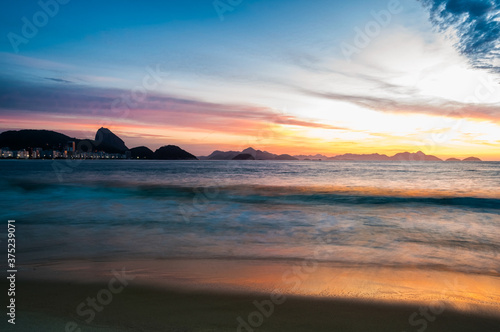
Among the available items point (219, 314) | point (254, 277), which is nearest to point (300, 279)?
point (254, 277)

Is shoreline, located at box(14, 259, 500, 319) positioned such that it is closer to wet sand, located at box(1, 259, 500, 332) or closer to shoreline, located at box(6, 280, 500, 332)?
wet sand, located at box(1, 259, 500, 332)

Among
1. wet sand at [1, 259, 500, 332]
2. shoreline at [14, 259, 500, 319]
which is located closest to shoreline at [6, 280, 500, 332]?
wet sand at [1, 259, 500, 332]

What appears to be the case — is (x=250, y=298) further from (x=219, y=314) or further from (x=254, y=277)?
(x=254, y=277)

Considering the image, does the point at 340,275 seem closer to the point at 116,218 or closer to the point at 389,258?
the point at 389,258

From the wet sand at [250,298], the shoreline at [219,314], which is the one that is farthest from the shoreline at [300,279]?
the shoreline at [219,314]

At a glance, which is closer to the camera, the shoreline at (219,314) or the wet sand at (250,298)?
the shoreline at (219,314)

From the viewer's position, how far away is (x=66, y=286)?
17.4 ft

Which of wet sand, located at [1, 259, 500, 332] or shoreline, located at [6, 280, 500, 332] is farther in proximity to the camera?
wet sand, located at [1, 259, 500, 332]

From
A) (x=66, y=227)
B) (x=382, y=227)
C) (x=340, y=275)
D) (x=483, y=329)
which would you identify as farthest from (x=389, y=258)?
(x=66, y=227)

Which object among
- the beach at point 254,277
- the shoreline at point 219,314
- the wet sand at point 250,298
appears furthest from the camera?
the beach at point 254,277

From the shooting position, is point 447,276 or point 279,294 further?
point 447,276

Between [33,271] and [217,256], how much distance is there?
395 cm

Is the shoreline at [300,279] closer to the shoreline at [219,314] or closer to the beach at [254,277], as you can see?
the beach at [254,277]

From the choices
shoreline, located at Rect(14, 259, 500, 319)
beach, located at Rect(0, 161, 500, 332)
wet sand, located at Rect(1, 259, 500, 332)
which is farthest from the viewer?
shoreline, located at Rect(14, 259, 500, 319)
